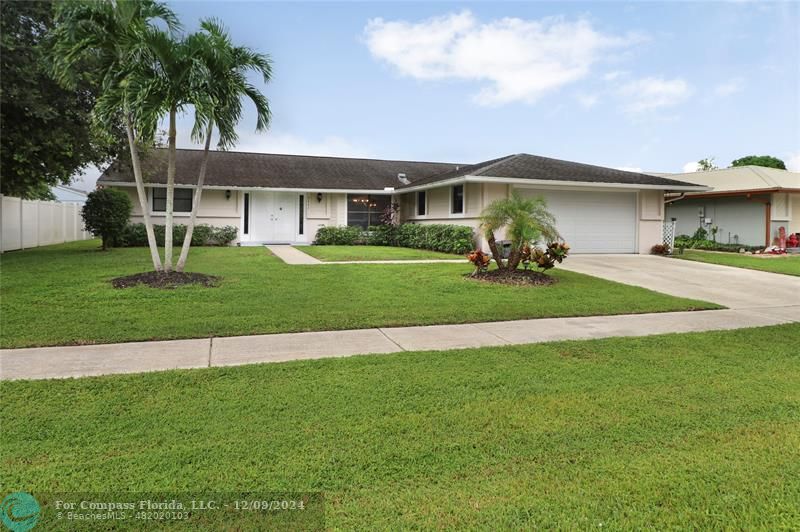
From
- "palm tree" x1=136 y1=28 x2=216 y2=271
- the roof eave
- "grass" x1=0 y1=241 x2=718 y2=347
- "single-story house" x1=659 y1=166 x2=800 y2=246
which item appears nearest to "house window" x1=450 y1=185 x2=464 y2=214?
the roof eave

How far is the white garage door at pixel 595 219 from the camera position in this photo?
1744 cm

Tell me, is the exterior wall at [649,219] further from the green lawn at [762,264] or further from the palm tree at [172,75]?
the palm tree at [172,75]

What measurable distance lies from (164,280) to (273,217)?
1211 centimetres

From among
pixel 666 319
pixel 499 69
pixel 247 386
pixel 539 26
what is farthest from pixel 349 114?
pixel 247 386

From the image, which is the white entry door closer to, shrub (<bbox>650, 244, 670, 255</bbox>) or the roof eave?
the roof eave

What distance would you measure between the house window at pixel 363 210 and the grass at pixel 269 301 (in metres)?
10.0

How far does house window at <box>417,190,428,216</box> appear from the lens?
800 inches

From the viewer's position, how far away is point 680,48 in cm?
1529

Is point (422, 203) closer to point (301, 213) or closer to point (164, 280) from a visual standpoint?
point (301, 213)

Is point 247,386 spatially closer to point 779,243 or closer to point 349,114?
point 349,114

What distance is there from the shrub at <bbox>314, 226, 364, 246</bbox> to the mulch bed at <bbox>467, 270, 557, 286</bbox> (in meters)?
10.4

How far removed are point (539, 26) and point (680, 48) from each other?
4309mm

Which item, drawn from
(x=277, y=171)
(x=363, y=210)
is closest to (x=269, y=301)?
(x=363, y=210)

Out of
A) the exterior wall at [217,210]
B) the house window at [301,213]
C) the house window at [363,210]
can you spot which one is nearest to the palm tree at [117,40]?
the exterior wall at [217,210]
